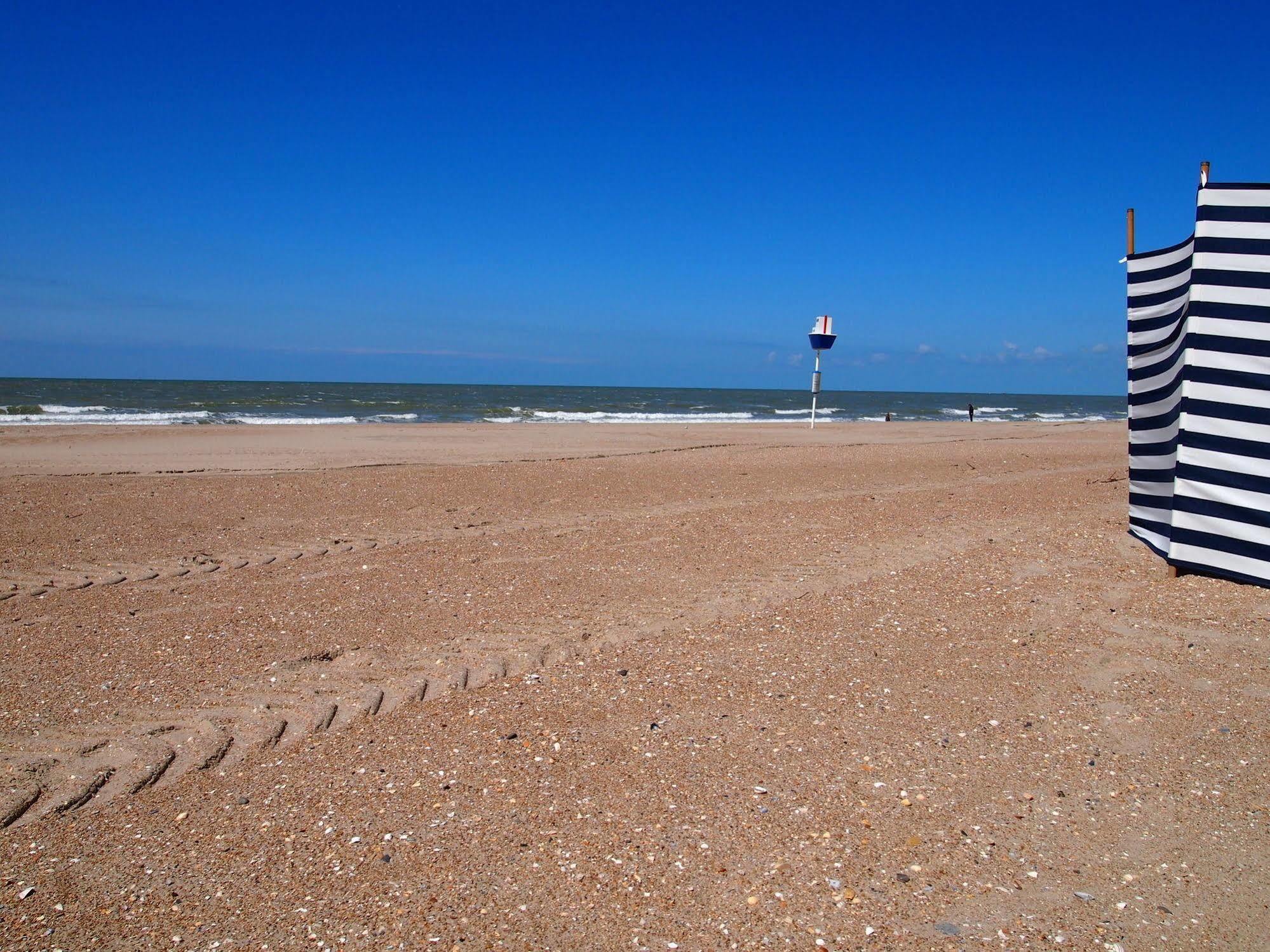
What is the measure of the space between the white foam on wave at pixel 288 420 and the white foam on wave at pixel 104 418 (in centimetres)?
120

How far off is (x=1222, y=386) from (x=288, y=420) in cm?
3097

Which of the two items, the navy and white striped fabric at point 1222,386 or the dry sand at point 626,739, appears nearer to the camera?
the dry sand at point 626,739

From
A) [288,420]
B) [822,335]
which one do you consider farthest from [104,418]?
[822,335]

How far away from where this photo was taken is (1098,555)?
6926mm

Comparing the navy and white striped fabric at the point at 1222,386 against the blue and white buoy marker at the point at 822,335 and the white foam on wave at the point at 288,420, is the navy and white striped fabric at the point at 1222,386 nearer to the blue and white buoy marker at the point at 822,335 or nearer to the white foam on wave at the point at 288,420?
the blue and white buoy marker at the point at 822,335

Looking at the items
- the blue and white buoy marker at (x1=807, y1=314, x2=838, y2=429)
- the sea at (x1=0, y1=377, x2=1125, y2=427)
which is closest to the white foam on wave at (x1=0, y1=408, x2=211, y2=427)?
the sea at (x1=0, y1=377, x2=1125, y2=427)

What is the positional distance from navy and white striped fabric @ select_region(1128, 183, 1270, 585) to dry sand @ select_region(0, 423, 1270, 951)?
432 mm

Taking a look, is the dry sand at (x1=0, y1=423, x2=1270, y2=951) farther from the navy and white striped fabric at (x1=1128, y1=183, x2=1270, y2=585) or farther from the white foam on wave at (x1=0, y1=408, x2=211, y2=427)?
the white foam on wave at (x1=0, y1=408, x2=211, y2=427)

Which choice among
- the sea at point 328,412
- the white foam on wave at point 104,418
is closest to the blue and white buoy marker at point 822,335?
the sea at point 328,412

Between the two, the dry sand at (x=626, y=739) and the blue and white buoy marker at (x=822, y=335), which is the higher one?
the blue and white buoy marker at (x=822, y=335)

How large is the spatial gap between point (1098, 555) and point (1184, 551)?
82 cm

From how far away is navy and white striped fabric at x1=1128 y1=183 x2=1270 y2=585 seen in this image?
5.69m

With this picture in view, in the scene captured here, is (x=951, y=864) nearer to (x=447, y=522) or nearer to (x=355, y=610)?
(x=355, y=610)

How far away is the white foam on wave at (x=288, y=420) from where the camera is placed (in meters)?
29.4
